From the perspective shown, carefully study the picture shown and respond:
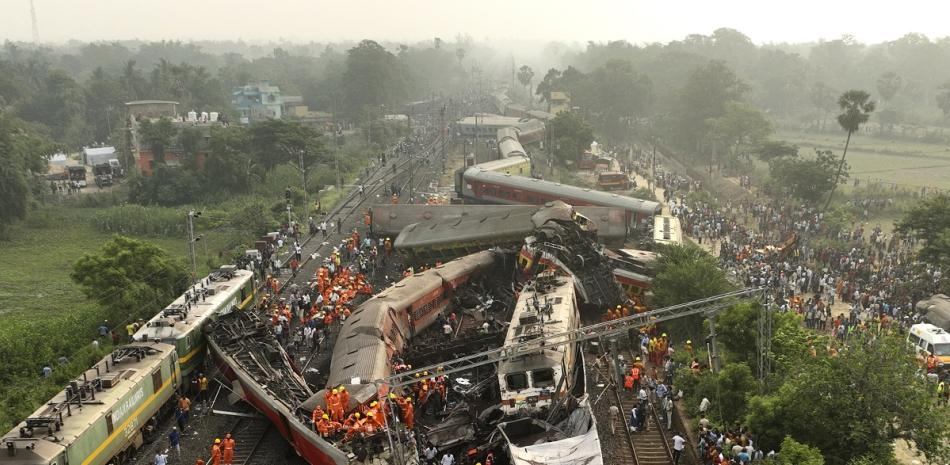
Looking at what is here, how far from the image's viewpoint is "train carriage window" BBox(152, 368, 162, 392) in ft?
69.8

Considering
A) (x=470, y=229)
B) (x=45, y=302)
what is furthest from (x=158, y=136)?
(x=470, y=229)

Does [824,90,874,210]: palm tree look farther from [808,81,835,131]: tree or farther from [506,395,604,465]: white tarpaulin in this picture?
[808,81,835,131]: tree

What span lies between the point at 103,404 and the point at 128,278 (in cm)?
1175

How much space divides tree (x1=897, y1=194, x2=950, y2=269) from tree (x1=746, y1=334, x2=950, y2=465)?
17324mm

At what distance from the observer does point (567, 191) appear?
149 feet

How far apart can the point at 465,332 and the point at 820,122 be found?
290 ft

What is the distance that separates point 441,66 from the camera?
186 m

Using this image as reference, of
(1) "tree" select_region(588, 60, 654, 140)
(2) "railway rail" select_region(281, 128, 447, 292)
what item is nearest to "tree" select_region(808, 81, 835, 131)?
(1) "tree" select_region(588, 60, 654, 140)

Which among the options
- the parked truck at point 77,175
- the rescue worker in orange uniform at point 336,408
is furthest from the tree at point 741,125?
the parked truck at point 77,175

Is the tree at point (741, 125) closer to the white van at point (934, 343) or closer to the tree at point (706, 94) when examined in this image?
the tree at point (706, 94)

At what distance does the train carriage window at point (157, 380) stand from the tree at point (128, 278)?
27.3ft

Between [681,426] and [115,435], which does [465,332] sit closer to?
[681,426]

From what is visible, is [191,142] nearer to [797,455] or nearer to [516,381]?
[516,381]

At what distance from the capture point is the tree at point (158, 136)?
215ft
